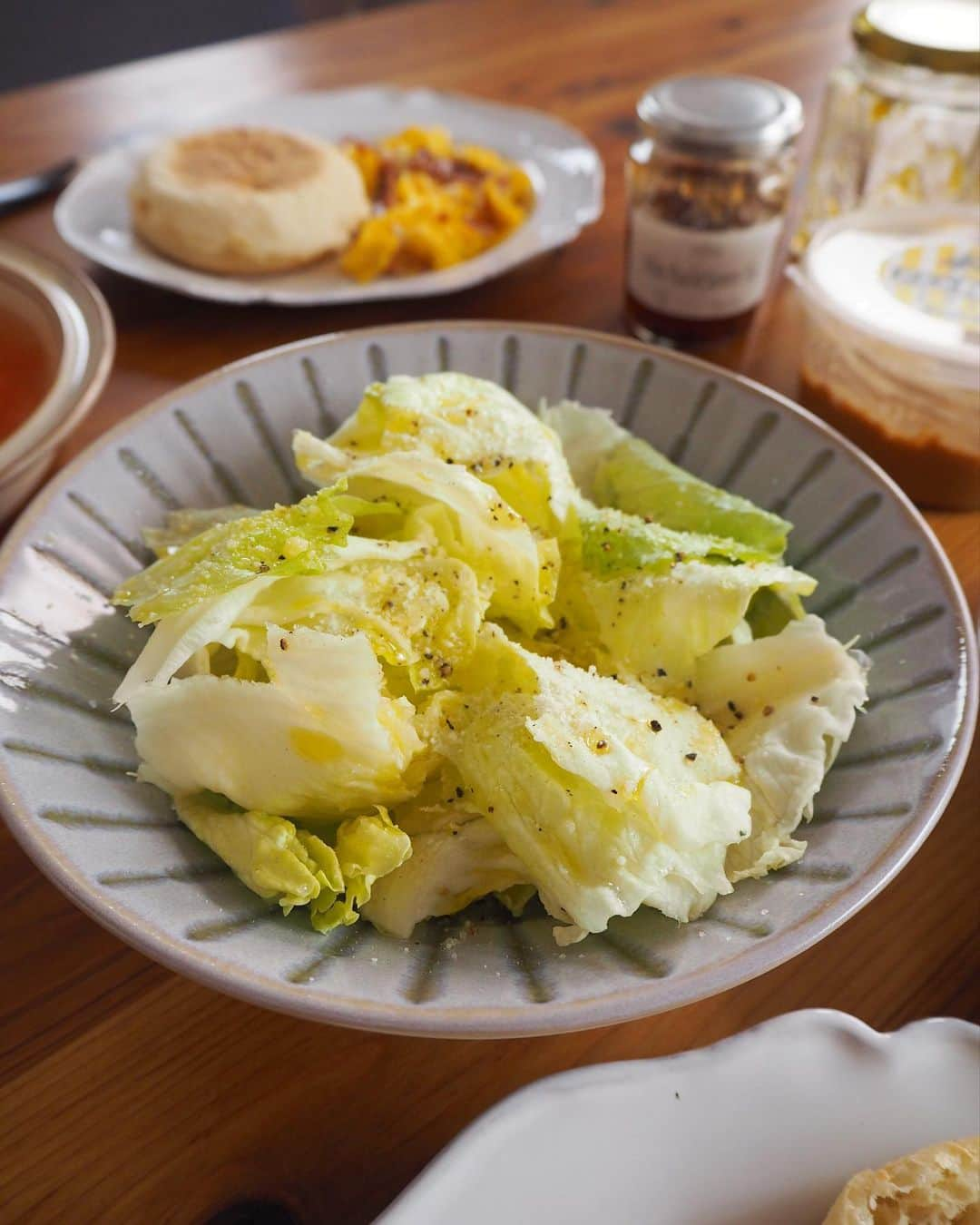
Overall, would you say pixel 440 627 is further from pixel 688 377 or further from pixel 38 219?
pixel 38 219

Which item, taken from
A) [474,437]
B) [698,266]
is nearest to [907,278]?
[698,266]

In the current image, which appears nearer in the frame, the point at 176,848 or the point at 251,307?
the point at 176,848

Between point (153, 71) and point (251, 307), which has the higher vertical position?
point (153, 71)

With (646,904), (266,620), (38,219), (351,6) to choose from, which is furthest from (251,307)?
(351,6)

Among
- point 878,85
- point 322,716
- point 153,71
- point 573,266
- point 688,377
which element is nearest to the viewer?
point 322,716

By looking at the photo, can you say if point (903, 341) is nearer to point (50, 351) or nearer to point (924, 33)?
point (924, 33)

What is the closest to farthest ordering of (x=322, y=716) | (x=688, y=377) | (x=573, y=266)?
(x=322, y=716)
(x=688, y=377)
(x=573, y=266)
